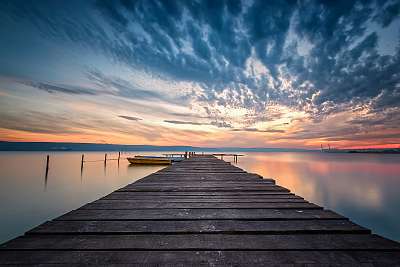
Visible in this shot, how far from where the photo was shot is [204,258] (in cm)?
174

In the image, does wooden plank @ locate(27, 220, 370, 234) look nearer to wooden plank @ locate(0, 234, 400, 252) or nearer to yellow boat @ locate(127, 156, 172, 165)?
wooden plank @ locate(0, 234, 400, 252)

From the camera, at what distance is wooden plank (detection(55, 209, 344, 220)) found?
2.75m

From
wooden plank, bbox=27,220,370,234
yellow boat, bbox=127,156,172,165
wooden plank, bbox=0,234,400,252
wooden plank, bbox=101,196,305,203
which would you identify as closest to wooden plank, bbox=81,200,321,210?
wooden plank, bbox=101,196,305,203

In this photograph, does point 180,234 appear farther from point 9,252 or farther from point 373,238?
point 373,238

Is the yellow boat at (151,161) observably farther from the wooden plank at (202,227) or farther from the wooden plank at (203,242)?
the wooden plank at (203,242)

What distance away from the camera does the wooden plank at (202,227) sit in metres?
2.29

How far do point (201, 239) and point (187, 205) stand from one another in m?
1.42

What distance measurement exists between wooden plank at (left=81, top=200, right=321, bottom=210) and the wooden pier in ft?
0.21

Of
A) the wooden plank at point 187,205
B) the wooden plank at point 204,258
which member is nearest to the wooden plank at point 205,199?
the wooden plank at point 187,205

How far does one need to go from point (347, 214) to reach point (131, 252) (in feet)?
50.4

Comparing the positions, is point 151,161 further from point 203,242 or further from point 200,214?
point 203,242

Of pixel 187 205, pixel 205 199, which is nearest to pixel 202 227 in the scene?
pixel 187 205

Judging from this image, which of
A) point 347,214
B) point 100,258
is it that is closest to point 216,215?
point 100,258

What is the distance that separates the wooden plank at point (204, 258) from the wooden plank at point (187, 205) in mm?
1477
